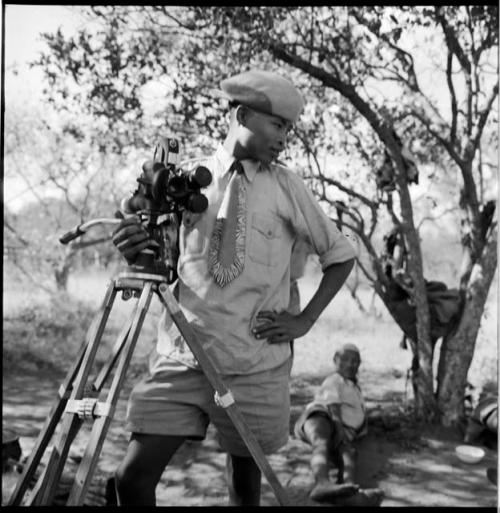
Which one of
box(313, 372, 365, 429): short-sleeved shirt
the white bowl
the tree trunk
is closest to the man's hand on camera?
box(313, 372, 365, 429): short-sleeved shirt

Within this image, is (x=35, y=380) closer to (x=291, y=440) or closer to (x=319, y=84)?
(x=291, y=440)

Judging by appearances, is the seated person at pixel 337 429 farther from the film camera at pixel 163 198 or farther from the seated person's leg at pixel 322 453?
the film camera at pixel 163 198

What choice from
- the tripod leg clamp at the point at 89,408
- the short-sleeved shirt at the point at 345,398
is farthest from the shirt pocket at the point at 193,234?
the short-sleeved shirt at the point at 345,398

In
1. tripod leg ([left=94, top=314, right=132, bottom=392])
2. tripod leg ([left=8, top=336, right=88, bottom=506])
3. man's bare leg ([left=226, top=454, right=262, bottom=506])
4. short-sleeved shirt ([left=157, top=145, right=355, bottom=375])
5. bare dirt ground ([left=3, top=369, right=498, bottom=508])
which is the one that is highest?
short-sleeved shirt ([left=157, top=145, right=355, bottom=375])

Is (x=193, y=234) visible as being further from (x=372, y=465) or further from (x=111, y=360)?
(x=372, y=465)

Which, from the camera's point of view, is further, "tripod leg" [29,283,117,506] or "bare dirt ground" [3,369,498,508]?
"bare dirt ground" [3,369,498,508]

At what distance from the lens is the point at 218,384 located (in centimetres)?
173

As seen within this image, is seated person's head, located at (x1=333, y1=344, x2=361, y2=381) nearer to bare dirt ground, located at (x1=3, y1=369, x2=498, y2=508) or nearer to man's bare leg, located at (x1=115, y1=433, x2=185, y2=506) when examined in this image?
bare dirt ground, located at (x1=3, y1=369, x2=498, y2=508)

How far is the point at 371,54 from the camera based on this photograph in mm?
3990

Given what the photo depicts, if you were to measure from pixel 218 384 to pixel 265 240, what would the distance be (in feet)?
1.44

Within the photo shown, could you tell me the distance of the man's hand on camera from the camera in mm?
1699

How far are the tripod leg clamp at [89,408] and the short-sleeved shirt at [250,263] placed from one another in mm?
299

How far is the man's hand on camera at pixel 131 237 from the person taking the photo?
1699 millimetres

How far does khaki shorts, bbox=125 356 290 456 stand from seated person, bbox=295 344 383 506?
1.24m
